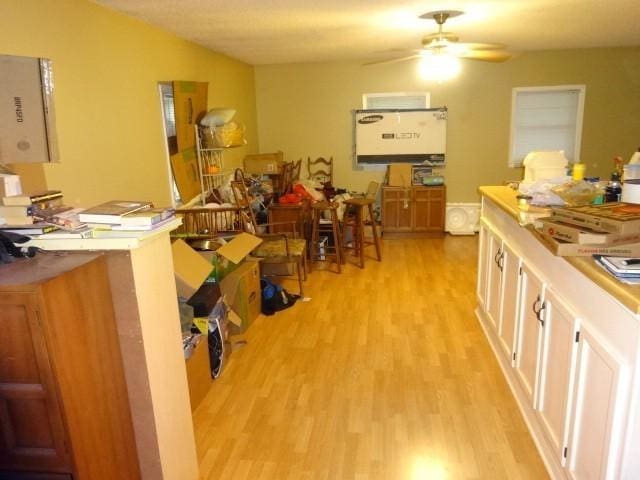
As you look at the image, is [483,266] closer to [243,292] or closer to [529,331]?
[529,331]

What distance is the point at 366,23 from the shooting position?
381cm

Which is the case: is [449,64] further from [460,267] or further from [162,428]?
[162,428]

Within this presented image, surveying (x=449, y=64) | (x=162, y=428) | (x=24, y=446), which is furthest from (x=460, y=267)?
(x=24, y=446)

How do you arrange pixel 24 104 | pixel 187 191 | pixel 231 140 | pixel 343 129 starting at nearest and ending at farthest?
pixel 24 104 < pixel 187 191 < pixel 231 140 < pixel 343 129

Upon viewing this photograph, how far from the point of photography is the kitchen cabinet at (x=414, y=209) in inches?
242

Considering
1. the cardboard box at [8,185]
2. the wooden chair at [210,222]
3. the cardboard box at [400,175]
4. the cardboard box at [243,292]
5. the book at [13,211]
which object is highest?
the cardboard box at [8,185]

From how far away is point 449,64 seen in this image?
357 centimetres

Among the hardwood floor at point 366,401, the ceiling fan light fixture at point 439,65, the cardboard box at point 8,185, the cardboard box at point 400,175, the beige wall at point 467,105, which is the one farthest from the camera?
the cardboard box at point 400,175

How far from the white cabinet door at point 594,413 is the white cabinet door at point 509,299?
84 centimetres

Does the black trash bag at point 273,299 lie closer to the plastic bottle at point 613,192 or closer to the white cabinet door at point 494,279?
the white cabinet door at point 494,279

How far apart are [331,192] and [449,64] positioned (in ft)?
8.55

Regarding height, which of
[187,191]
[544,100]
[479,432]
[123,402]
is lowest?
[479,432]

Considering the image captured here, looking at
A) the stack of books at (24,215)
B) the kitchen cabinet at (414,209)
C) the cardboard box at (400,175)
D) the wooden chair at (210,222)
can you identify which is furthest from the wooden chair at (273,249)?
the stack of books at (24,215)

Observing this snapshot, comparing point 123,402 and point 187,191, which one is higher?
point 187,191
